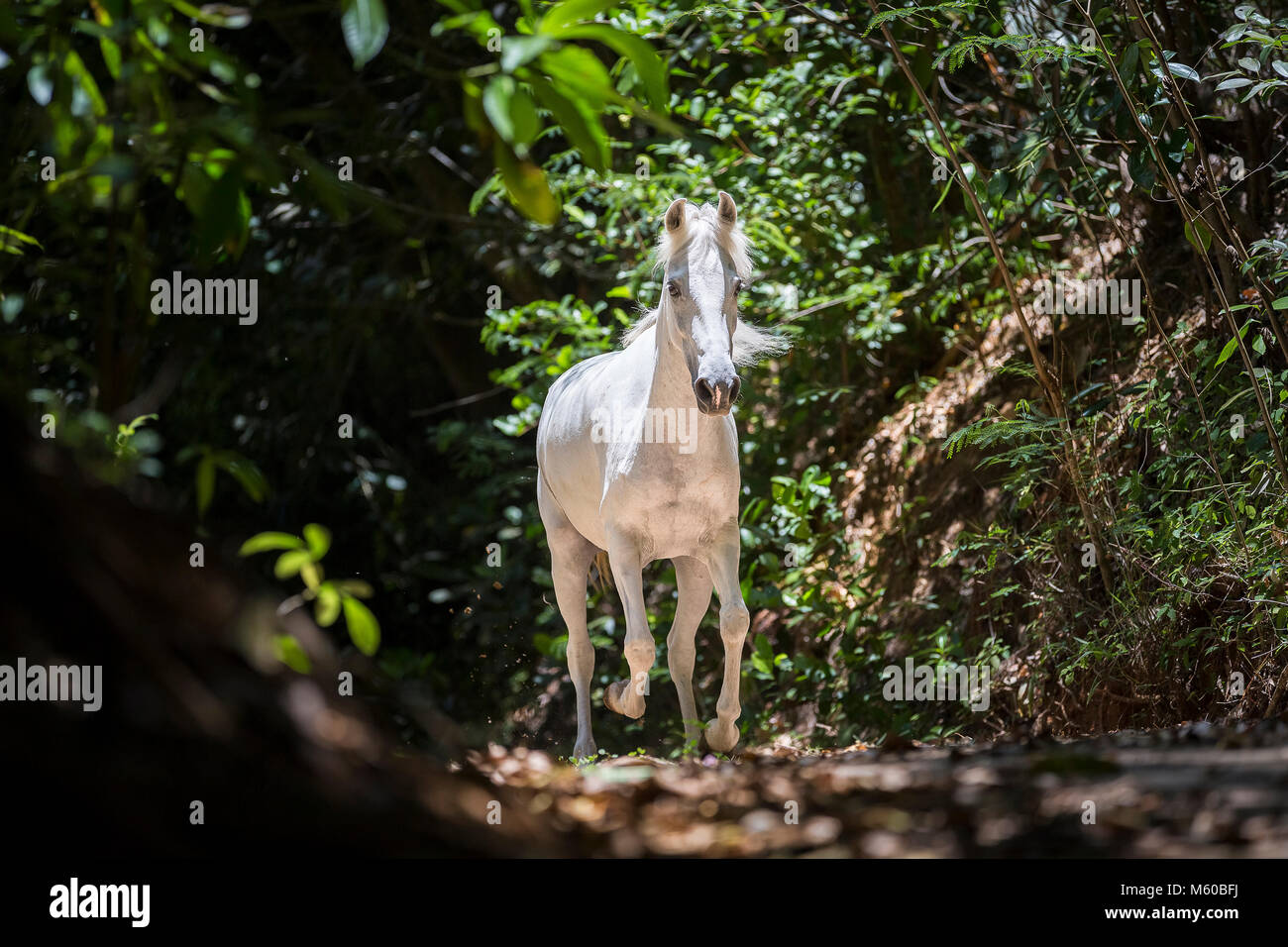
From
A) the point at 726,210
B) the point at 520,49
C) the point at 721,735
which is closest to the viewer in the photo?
the point at 520,49

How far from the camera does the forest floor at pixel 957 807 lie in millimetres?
1847

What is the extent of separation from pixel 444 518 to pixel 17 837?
30.3 feet

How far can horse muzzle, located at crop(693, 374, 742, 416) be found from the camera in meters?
4.21

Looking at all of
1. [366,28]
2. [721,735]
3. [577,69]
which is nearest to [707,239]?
[721,735]

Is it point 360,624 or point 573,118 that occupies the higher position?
point 573,118

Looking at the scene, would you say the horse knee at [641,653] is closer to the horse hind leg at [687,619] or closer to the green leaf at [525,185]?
the horse hind leg at [687,619]

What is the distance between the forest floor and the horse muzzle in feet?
5.82

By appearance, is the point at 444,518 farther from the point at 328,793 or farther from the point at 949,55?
A: the point at 328,793

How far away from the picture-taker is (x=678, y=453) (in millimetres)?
4863

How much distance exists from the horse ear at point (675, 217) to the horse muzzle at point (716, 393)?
779 mm

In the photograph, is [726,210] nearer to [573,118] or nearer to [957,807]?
[573,118]

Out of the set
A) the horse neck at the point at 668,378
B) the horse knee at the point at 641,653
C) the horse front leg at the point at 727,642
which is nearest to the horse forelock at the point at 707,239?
the horse neck at the point at 668,378

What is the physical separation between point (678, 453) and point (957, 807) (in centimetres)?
294

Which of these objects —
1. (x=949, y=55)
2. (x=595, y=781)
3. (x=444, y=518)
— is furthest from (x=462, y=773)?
(x=444, y=518)
